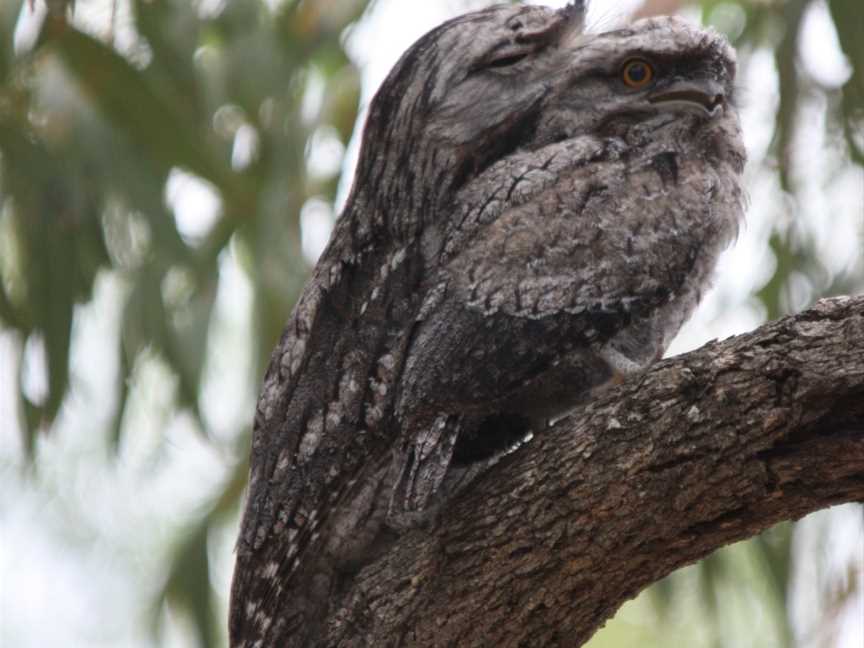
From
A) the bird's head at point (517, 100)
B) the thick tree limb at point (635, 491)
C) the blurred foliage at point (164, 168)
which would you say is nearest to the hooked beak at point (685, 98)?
the bird's head at point (517, 100)

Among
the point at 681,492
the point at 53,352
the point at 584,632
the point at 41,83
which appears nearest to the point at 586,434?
the point at 681,492

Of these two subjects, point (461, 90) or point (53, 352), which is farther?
point (53, 352)

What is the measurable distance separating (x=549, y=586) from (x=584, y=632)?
0.56 ft

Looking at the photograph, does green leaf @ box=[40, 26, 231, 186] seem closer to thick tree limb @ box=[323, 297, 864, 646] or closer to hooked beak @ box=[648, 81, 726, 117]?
hooked beak @ box=[648, 81, 726, 117]

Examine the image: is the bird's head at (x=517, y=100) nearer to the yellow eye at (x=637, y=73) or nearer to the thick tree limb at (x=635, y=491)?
the yellow eye at (x=637, y=73)

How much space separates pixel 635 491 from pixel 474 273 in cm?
59

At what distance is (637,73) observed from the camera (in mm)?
3117

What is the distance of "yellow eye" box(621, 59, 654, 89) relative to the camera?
10.2 ft

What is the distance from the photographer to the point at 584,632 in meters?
2.75

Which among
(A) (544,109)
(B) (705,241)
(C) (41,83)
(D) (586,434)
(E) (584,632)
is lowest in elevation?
(E) (584,632)

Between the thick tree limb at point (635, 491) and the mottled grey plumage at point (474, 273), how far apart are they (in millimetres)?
147

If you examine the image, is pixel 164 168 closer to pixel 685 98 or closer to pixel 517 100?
pixel 517 100

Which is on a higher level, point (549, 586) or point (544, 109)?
point (544, 109)

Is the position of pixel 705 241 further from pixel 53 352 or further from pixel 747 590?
pixel 747 590
